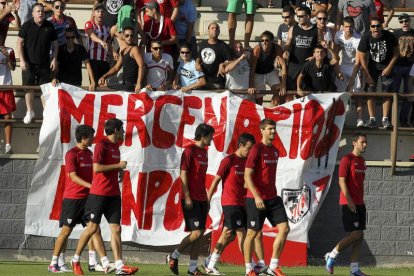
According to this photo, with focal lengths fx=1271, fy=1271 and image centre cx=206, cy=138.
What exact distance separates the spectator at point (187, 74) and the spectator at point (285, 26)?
5.99 feet

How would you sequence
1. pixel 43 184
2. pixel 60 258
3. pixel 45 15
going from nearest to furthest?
pixel 60 258
pixel 43 184
pixel 45 15

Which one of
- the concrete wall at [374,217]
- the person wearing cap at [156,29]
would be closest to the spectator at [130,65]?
the person wearing cap at [156,29]

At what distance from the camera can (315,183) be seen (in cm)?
1933

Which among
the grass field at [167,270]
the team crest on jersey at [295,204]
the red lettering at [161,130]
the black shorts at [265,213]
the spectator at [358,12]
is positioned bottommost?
the grass field at [167,270]

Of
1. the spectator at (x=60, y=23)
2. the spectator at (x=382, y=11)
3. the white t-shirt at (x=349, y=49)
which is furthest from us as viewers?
the spectator at (x=382, y=11)

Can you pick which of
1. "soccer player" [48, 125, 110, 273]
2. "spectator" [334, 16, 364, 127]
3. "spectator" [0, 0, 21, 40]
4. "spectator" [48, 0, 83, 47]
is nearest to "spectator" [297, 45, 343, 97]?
"spectator" [334, 16, 364, 127]

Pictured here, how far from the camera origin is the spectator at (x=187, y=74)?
1941 centimetres

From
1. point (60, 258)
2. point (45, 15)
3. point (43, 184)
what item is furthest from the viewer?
point (45, 15)

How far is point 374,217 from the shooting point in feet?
64.1

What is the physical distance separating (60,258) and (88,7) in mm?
6893

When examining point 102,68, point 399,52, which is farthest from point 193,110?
point 399,52

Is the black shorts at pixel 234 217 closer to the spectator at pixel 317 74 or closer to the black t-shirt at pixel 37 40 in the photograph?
the spectator at pixel 317 74

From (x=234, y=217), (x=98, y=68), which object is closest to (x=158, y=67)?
(x=98, y=68)

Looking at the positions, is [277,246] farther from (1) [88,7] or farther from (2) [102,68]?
(1) [88,7]
